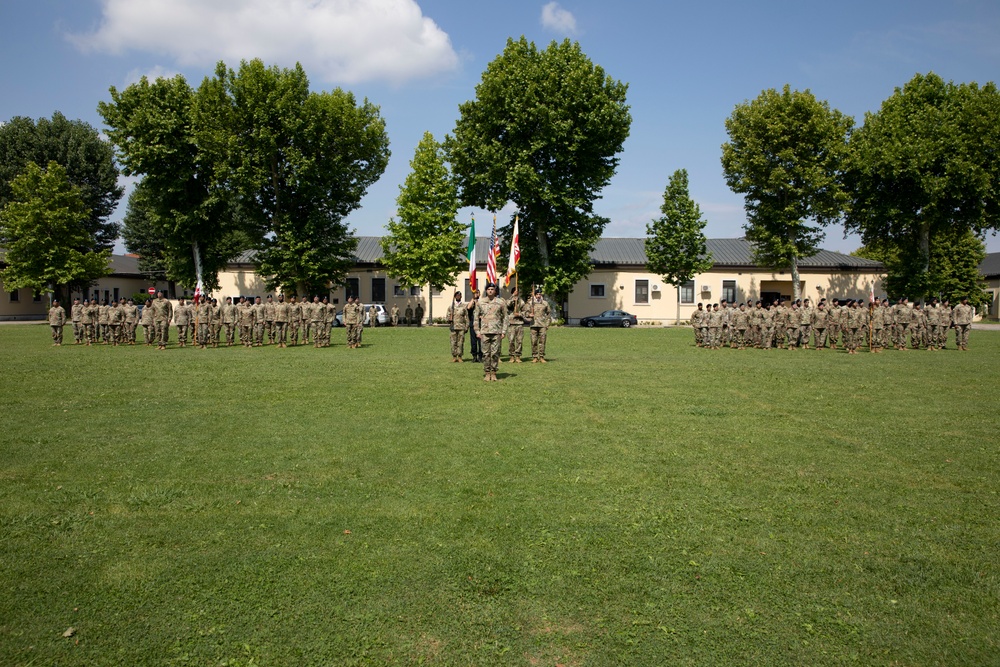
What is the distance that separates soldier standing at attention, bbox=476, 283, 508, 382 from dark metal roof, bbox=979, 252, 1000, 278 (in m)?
62.5

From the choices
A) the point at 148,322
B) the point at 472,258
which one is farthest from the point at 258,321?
the point at 472,258

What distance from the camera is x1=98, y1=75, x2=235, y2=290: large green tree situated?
39938mm

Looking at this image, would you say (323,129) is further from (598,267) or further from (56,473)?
(56,473)

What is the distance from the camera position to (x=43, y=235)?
45.5 m

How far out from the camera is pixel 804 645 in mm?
3879

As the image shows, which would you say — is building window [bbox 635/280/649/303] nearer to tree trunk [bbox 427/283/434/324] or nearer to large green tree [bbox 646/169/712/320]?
large green tree [bbox 646/169/712/320]

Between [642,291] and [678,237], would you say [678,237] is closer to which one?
[678,237]

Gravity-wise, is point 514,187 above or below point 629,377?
above

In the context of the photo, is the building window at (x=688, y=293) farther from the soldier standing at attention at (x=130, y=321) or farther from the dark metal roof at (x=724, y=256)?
the soldier standing at attention at (x=130, y=321)

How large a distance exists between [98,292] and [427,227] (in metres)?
32.7

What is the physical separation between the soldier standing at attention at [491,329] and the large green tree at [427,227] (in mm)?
30789

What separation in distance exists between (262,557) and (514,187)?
36.4 meters

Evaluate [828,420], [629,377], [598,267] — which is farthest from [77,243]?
[828,420]

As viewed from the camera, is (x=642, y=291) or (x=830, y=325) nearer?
(x=830, y=325)
